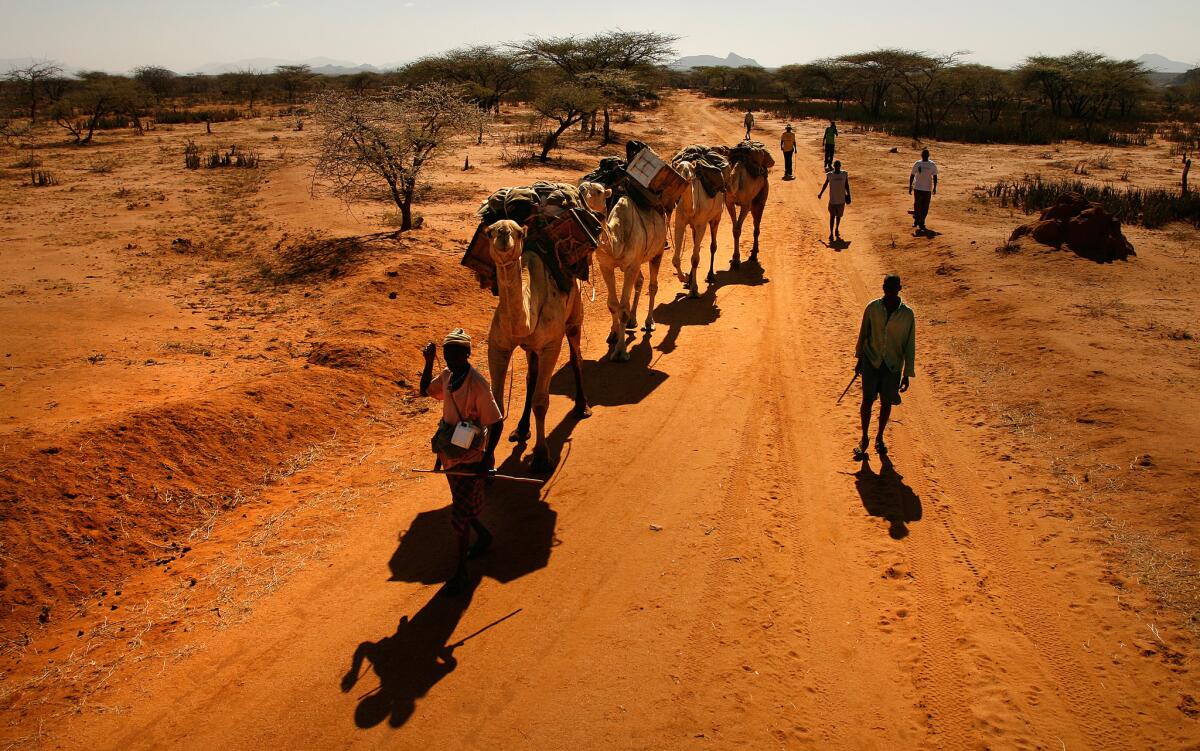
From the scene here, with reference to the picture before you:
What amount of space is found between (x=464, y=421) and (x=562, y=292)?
2.20 metres

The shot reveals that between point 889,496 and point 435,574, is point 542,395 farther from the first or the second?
point 889,496

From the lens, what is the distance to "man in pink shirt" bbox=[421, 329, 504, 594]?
191 inches

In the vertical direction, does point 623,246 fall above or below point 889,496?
above

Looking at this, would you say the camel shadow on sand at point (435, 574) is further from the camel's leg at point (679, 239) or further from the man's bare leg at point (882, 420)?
the camel's leg at point (679, 239)

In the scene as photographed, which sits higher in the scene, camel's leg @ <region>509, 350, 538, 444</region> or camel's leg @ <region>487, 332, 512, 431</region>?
camel's leg @ <region>487, 332, 512, 431</region>

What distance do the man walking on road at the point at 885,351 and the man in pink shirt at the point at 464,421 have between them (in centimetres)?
388

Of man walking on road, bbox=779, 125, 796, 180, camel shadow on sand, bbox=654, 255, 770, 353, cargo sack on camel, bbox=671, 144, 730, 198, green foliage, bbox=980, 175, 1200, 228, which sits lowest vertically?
camel shadow on sand, bbox=654, 255, 770, 353

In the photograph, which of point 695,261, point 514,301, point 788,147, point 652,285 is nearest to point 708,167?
point 695,261

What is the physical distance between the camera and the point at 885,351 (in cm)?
666

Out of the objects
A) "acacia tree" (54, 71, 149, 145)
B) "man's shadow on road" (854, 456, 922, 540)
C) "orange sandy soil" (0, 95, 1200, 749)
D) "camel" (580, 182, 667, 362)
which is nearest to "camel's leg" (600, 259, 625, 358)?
"camel" (580, 182, 667, 362)

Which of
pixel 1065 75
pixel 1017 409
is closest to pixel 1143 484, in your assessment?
pixel 1017 409

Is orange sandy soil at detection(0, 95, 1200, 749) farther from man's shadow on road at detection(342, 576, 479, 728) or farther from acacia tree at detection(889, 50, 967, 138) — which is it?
acacia tree at detection(889, 50, 967, 138)

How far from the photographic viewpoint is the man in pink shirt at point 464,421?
486 cm

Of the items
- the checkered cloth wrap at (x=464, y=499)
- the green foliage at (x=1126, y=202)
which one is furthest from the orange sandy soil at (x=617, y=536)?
the green foliage at (x=1126, y=202)
